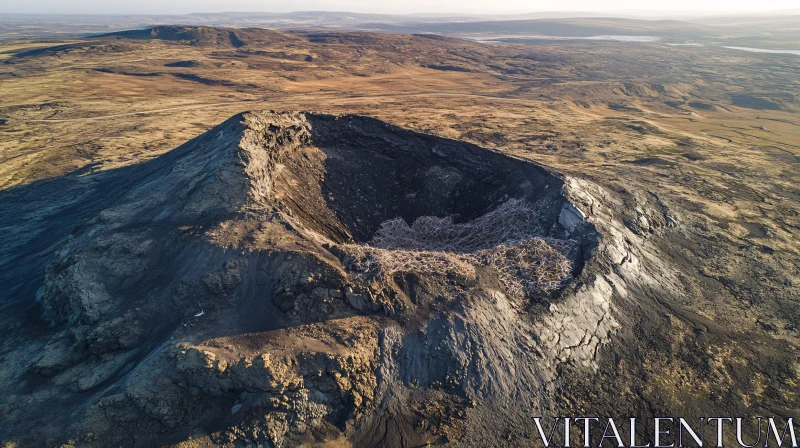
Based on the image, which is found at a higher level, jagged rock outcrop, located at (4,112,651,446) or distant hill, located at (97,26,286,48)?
distant hill, located at (97,26,286,48)

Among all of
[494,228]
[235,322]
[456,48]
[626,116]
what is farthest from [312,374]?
[456,48]

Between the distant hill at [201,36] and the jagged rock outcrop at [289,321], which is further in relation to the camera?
the distant hill at [201,36]

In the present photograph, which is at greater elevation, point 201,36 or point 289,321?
point 201,36

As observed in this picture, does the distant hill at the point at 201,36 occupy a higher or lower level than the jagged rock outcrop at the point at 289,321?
higher

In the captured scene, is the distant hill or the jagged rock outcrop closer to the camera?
the jagged rock outcrop

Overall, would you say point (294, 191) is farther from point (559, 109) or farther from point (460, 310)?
point (559, 109)

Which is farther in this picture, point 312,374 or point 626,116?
point 626,116

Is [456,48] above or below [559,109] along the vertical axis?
above

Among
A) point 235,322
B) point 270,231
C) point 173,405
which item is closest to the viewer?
point 173,405

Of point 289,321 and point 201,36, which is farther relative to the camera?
point 201,36

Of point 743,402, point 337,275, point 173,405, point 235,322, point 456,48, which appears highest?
point 456,48

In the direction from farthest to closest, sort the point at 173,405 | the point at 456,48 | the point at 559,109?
the point at 456,48 → the point at 559,109 → the point at 173,405
